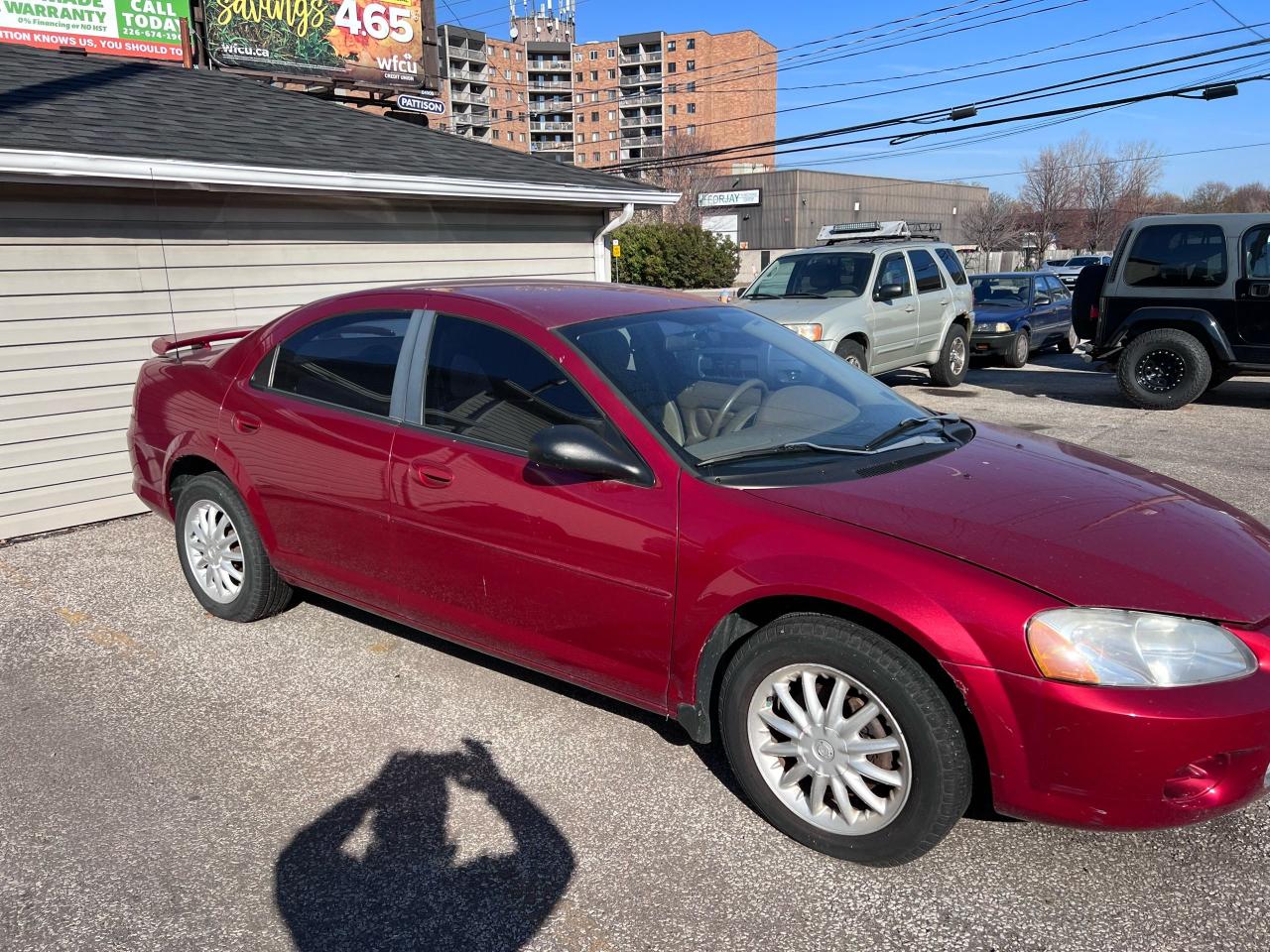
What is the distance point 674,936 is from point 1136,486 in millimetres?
2157

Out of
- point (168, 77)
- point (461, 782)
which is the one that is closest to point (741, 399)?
point (461, 782)

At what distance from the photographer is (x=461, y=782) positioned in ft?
10.7

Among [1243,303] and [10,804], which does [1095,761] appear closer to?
[10,804]

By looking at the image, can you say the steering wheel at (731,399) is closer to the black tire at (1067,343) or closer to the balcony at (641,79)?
the black tire at (1067,343)

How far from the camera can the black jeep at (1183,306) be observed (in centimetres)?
955

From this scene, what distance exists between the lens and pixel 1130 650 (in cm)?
239

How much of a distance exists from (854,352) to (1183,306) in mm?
3449

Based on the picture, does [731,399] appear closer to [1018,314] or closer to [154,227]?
[154,227]

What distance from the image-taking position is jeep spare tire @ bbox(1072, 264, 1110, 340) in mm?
10890

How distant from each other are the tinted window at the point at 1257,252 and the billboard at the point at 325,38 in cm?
991

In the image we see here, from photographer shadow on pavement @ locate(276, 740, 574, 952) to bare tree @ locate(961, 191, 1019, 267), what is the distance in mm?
62976

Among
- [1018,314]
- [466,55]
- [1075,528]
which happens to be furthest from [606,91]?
[1075,528]

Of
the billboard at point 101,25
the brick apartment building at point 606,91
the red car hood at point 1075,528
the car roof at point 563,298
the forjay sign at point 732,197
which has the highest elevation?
the brick apartment building at point 606,91

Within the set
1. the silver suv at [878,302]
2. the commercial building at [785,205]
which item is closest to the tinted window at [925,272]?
the silver suv at [878,302]
